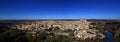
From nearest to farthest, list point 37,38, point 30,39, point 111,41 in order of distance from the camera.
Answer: point 30,39 → point 37,38 → point 111,41

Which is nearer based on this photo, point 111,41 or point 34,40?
point 34,40

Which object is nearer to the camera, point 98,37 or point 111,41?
point 111,41

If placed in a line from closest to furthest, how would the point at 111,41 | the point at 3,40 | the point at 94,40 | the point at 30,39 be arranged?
the point at 3,40 → the point at 30,39 → the point at 111,41 → the point at 94,40

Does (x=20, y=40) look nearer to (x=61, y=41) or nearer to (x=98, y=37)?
(x=61, y=41)

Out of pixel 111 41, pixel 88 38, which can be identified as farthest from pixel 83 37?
pixel 111 41

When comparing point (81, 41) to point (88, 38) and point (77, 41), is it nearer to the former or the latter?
point (77, 41)

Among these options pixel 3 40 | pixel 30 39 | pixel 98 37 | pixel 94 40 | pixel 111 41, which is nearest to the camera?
pixel 3 40

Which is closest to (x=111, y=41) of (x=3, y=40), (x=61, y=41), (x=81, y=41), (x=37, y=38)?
(x=81, y=41)
